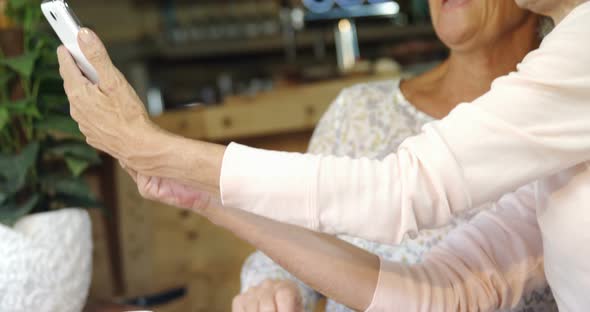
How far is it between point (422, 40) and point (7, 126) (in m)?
4.63

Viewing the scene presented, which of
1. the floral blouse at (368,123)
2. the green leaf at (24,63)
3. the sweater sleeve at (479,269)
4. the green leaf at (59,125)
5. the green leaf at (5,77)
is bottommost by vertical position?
the sweater sleeve at (479,269)

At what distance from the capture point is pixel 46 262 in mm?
1053

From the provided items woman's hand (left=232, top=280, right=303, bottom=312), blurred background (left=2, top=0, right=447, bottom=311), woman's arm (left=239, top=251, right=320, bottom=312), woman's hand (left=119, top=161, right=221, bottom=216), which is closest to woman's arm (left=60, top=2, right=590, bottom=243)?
woman's hand (left=119, top=161, right=221, bottom=216)

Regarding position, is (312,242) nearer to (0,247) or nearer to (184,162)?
(184,162)

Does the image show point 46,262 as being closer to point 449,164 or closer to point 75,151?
point 75,151

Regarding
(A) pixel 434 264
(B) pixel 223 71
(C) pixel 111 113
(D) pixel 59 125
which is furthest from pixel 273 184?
(B) pixel 223 71

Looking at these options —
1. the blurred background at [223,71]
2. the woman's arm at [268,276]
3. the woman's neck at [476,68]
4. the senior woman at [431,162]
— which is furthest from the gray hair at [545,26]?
the blurred background at [223,71]

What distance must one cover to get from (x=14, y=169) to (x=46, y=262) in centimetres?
20

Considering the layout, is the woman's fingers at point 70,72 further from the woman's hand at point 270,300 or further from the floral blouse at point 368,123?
the floral blouse at point 368,123

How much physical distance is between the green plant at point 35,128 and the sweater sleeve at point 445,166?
559 millimetres

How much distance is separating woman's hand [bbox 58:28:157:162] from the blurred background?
1381 mm

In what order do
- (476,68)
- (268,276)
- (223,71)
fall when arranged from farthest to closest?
1. (223,71)
2. (476,68)
3. (268,276)

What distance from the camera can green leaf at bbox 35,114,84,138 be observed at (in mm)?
1194

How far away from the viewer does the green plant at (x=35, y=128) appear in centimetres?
117
